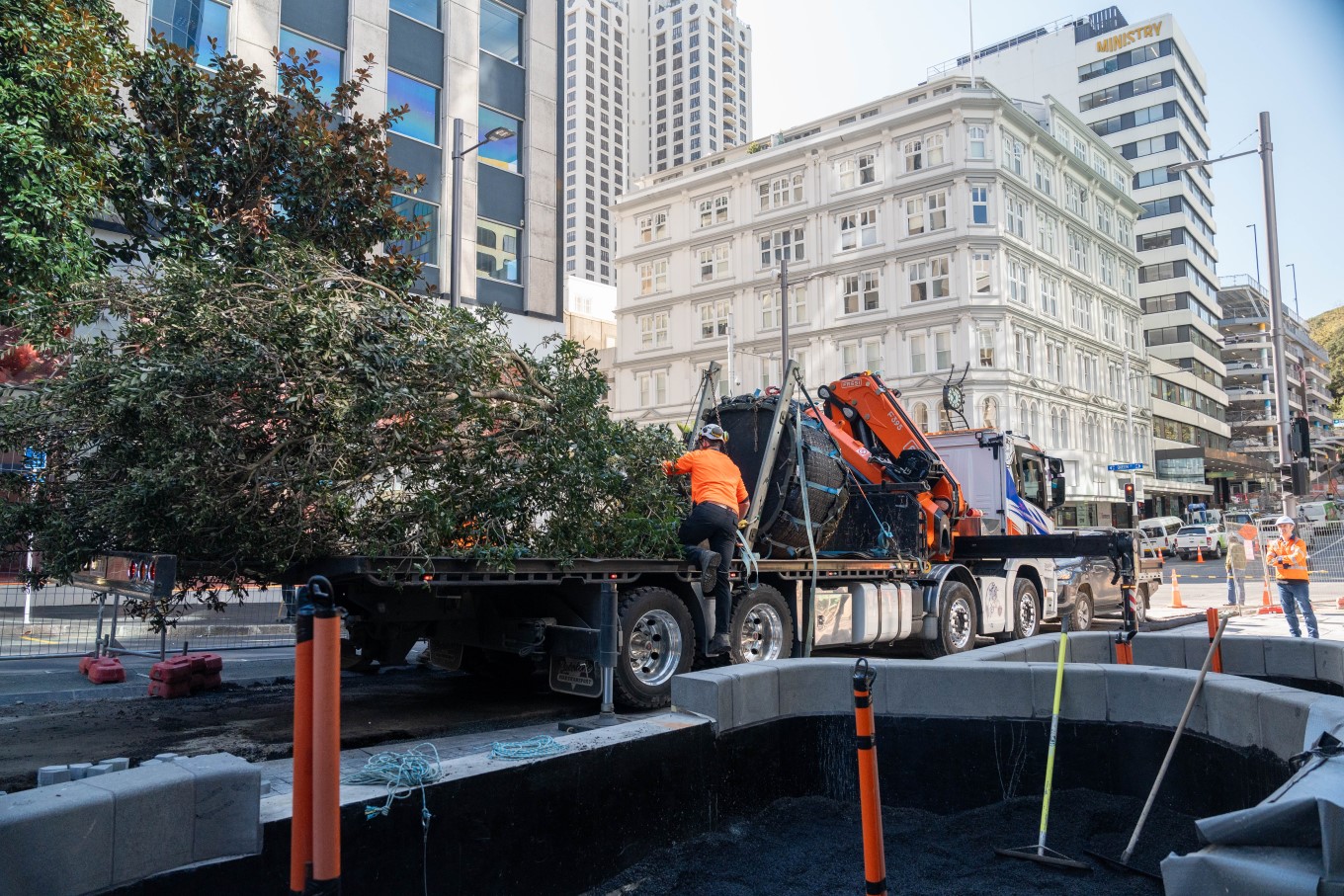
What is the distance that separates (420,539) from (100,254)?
5.69m

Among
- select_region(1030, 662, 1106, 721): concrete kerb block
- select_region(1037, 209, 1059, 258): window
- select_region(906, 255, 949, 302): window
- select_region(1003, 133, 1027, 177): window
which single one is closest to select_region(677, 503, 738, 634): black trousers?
select_region(1030, 662, 1106, 721): concrete kerb block

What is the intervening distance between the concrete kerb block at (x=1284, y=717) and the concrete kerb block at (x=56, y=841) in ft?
15.2

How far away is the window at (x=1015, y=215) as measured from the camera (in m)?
46.3

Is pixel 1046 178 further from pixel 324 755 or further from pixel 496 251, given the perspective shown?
pixel 324 755

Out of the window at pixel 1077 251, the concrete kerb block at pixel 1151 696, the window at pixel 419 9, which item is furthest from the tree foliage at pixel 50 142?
the window at pixel 1077 251

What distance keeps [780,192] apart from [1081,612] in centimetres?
4015

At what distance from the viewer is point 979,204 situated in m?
45.7

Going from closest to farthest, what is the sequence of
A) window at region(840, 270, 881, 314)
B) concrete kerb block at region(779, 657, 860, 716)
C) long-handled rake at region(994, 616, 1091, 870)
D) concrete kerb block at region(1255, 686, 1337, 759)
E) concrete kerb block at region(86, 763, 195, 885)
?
1. concrete kerb block at region(86, 763, 195, 885)
2. concrete kerb block at region(1255, 686, 1337, 759)
3. long-handled rake at region(994, 616, 1091, 870)
4. concrete kerb block at region(779, 657, 860, 716)
5. window at region(840, 270, 881, 314)

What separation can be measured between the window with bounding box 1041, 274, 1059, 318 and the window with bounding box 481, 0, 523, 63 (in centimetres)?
3169

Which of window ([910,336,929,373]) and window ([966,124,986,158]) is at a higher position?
window ([966,124,986,158])

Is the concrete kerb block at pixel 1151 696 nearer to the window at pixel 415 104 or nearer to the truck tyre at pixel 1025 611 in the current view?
the truck tyre at pixel 1025 611

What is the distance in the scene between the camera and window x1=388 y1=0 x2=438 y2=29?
23648mm

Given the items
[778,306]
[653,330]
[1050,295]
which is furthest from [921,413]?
[653,330]

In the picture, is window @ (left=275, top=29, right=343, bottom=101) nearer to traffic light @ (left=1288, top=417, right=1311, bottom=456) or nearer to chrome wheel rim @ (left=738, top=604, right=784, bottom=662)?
chrome wheel rim @ (left=738, top=604, right=784, bottom=662)
